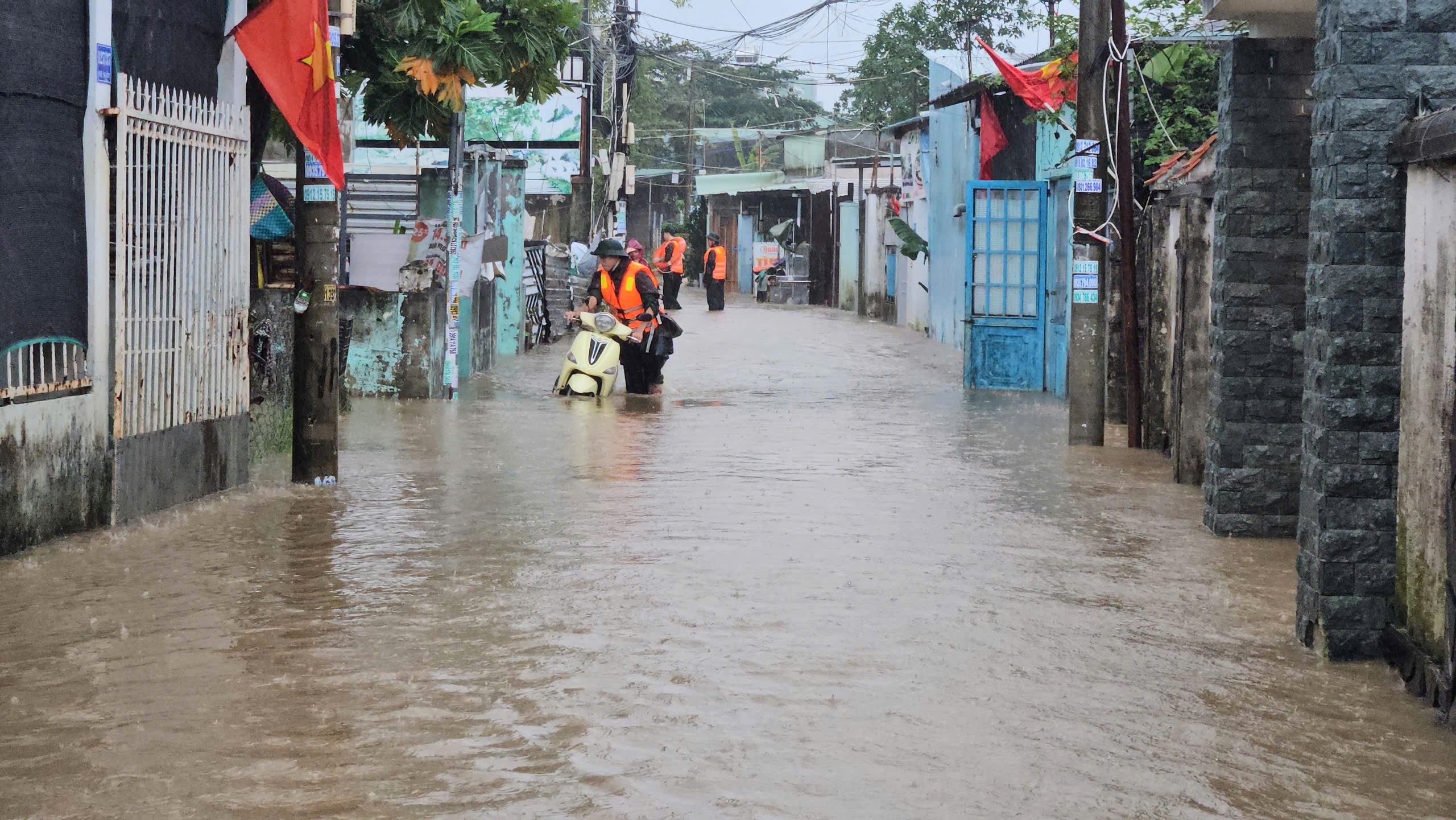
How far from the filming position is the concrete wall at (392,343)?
1642 cm

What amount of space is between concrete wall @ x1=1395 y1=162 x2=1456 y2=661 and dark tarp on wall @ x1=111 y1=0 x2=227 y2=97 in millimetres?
6612

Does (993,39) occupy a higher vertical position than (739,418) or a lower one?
higher

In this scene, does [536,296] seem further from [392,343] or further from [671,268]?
[392,343]

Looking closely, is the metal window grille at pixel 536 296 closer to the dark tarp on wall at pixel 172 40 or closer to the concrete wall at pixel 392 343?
the concrete wall at pixel 392 343

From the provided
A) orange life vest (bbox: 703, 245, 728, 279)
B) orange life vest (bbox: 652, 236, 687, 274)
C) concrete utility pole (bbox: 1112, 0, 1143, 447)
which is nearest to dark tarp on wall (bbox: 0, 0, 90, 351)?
concrete utility pole (bbox: 1112, 0, 1143, 447)

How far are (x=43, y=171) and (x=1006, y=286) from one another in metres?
12.4

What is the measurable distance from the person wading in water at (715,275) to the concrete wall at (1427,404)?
107ft

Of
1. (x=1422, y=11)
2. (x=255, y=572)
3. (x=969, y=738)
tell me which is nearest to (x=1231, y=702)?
(x=969, y=738)

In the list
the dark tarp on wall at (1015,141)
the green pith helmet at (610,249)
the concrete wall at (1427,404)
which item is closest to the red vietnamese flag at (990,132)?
the dark tarp on wall at (1015,141)

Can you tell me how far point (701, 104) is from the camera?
240 feet

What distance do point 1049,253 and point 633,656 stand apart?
13.4 meters

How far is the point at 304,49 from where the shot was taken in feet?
33.7

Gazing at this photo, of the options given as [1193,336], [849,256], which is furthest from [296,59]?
[849,256]

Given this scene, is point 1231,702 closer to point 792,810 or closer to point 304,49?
point 792,810
